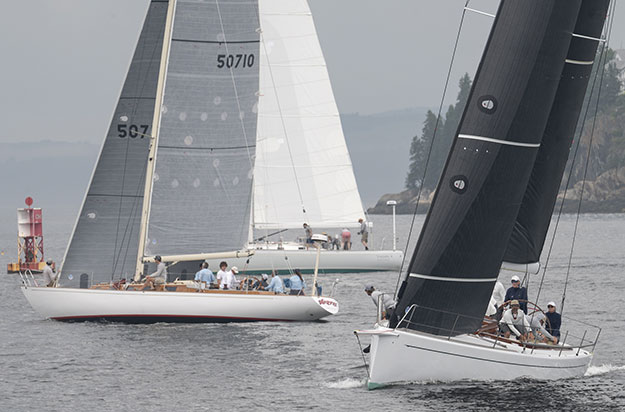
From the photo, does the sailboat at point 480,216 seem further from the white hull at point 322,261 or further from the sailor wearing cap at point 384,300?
the white hull at point 322,261

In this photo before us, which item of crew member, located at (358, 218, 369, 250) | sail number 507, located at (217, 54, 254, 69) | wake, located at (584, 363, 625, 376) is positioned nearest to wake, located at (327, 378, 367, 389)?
wake, located at (584, 363, 625, 376)

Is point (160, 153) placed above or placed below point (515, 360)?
above

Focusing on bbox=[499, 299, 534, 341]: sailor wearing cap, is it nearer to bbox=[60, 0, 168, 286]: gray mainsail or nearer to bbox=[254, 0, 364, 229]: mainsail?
bbox=[60, 0, 168, 286]: gray mainsail

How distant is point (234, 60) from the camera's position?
34.8 metres

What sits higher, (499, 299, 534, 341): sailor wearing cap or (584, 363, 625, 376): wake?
(499, 299, 534, 341): sailor wearing cap

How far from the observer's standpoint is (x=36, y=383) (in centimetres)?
2498

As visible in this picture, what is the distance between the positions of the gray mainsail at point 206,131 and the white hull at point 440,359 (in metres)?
13.7

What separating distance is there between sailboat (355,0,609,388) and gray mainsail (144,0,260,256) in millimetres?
13001

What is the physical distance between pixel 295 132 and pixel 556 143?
2733cm

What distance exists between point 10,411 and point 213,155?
14222mm

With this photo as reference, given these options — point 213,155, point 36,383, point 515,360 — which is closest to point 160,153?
point 213,155

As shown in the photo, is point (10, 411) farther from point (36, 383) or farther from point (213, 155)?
point (213, 155)

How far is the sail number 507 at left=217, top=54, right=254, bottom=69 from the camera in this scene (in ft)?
113

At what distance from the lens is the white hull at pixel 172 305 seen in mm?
31594
